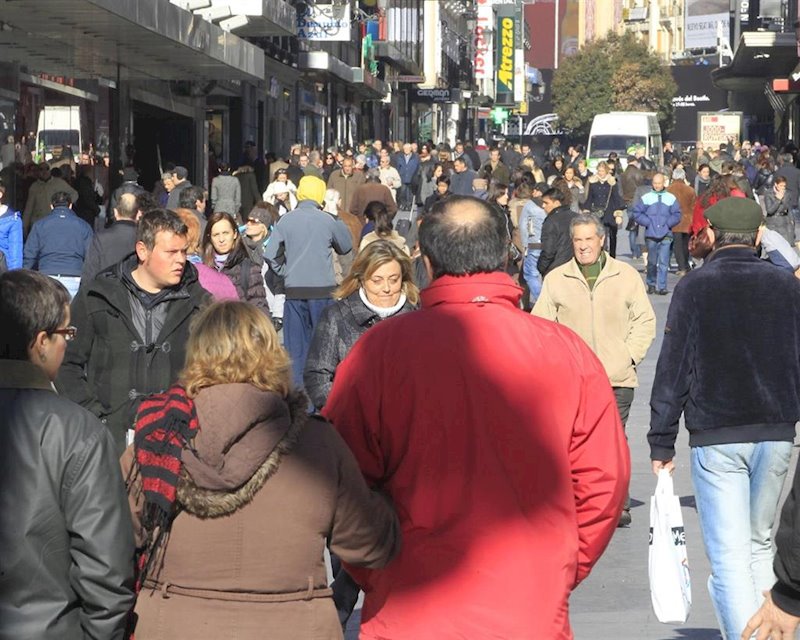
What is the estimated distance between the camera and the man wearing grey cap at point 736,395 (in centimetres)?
570

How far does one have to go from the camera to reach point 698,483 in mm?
5840

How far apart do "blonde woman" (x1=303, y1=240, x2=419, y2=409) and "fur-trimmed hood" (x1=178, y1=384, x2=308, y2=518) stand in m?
3.36

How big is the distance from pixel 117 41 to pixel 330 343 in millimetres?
15373

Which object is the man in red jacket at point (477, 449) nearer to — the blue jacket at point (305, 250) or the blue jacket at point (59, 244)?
the blue jacket at point (305, 250)

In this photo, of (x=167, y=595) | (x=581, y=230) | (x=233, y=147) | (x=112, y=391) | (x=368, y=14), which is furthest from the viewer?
(x=368, y=14)

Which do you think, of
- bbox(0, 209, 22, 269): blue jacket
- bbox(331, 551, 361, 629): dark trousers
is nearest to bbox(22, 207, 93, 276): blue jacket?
bbox(0, 209, 22, 269): blue jacket

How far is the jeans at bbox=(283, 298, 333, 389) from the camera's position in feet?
42.1

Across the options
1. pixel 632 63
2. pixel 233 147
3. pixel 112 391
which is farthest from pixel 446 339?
pixel 632 63

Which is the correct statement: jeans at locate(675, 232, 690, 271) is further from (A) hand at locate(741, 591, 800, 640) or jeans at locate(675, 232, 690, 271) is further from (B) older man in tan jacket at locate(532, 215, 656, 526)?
(A) hand at locate(741, 591, 800, 640)

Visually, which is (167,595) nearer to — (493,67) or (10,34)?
(10,34)

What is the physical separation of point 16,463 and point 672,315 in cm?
291

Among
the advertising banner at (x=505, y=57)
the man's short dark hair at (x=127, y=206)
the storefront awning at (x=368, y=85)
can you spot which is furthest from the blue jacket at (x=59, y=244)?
the advertising banner at (x=505, y=57)

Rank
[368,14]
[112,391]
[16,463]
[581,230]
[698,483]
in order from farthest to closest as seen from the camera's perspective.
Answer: [368,14], [581,230], [112,391], [698,483], [16,463]

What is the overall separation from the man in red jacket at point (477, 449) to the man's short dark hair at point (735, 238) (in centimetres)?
206
